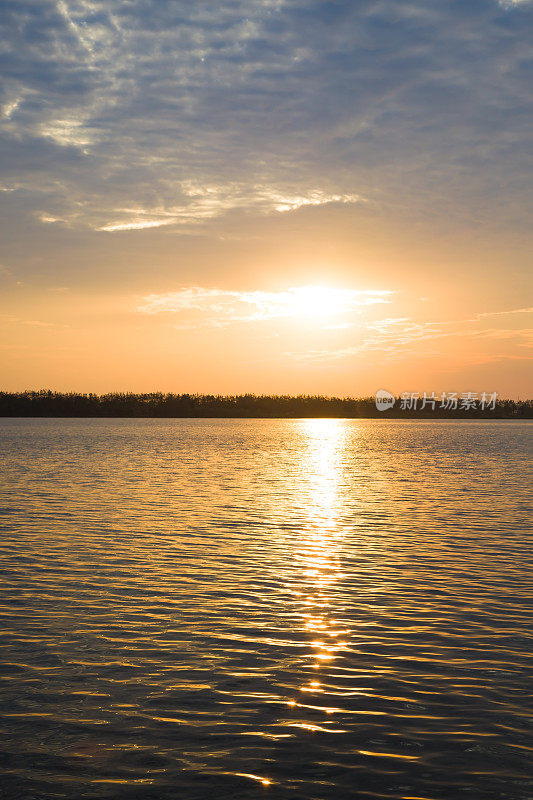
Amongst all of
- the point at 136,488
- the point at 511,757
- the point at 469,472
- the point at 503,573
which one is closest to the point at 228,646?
the point at 511,757

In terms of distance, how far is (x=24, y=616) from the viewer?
20.5 metres

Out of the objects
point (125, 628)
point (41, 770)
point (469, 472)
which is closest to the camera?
point (41, 770)

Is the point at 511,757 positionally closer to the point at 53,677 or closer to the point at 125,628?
the point at 53,677

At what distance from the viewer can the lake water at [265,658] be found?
11.7 metres

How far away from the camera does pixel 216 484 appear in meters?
60.7

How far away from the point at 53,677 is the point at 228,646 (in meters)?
4.19

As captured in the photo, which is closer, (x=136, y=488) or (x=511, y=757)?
(x=511, y=757)

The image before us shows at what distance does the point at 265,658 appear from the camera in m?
17.2

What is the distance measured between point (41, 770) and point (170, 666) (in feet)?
16.8

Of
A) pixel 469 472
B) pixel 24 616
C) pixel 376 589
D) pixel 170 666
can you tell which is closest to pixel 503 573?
pixel 376 589

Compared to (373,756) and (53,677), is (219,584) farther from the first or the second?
(373,756)

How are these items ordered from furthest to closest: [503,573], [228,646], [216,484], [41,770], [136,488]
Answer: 1. [216,484]
2. [136,488]
3. [503,573]
4. [228,646]
5. [41,770]

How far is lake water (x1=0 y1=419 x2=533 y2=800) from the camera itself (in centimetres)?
1170

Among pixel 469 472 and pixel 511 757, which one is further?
pixel 469 472
